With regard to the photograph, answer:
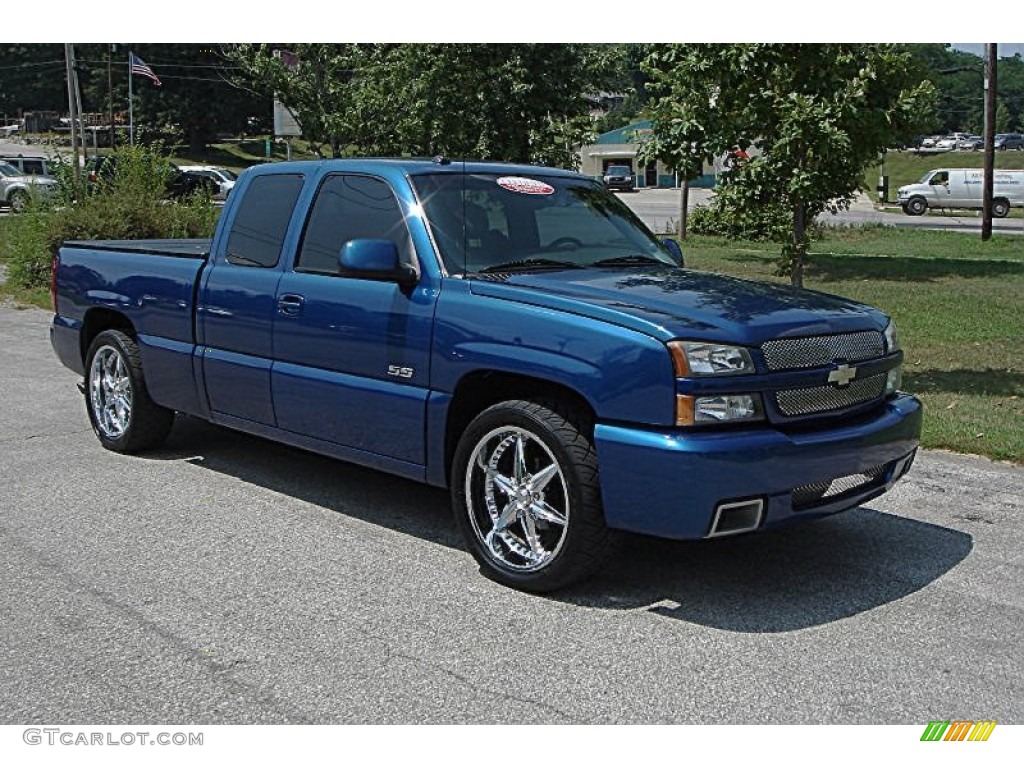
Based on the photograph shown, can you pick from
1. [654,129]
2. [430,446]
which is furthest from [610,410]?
[654,129]

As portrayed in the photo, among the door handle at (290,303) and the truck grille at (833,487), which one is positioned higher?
the door handle at (290,303)

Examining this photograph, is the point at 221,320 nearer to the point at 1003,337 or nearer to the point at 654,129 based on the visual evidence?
the point at 654,129

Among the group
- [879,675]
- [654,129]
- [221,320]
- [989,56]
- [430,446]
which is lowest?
[879,675]

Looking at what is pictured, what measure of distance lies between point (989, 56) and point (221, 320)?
2824 centimetres

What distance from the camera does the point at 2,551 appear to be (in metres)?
5.52

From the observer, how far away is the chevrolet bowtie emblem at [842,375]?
4957 millimetres

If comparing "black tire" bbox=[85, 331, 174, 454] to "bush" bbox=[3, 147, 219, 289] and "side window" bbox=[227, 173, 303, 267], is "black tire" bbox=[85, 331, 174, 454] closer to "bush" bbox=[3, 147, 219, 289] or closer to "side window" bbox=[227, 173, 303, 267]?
"side window" bbox=[227, 173, 303, 267]

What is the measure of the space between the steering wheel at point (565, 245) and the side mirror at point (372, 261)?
2.69 ft

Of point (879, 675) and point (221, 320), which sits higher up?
point (221, 320)

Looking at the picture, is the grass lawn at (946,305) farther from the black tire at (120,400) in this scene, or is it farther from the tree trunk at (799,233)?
the black tire at (120,400)

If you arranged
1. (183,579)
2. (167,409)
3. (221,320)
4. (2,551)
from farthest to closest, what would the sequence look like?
(167,409) → (221,320) → (2,551) → (183,579)

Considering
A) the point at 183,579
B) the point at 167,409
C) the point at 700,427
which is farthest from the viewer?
the point at 167,409

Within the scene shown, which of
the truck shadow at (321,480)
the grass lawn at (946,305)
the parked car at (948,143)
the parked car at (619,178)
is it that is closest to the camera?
the truck shadow at (321,480)

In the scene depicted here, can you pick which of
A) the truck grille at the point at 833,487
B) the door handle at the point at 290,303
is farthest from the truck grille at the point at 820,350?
the door handle at the point at 290,303
